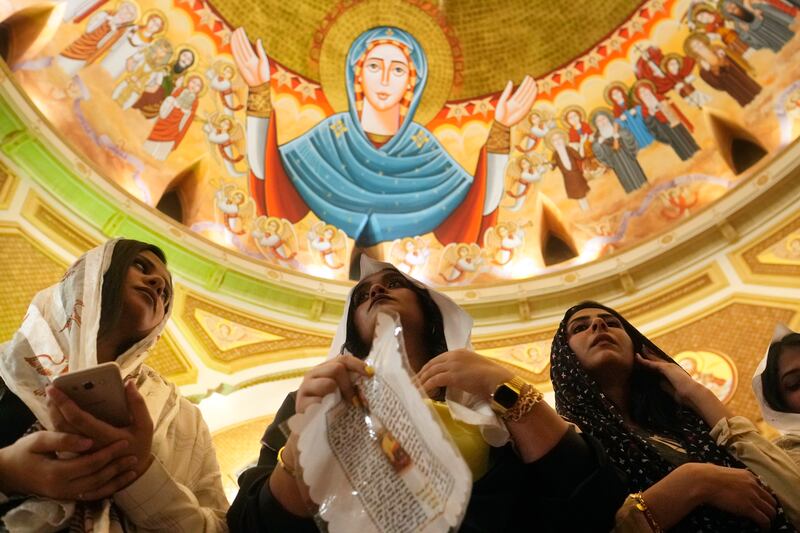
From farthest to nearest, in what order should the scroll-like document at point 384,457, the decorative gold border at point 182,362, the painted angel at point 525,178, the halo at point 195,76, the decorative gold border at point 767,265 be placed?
the painted angel at point 525,178 → the halo at point 195,76 → the decorative gold border at point 182,362 → the decorative gold border at point 767,265 → the scroll-like document at point 384,457

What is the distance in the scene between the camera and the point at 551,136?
1148cm

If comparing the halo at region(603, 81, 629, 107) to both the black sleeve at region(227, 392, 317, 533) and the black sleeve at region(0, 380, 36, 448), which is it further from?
the black sleeve at region(0, 380, 36, 448)

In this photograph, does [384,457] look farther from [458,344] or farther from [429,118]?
[429,118]

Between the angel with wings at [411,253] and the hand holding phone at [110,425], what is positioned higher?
the hand holding phone at [110,425]

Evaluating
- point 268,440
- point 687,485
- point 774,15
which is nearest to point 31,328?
point 268,440

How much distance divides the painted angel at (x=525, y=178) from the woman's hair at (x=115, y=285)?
948 cm

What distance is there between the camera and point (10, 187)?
7.16 m

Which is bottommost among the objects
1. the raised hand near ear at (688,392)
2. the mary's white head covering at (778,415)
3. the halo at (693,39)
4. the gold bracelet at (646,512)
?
the gold bracelet at (646,512)

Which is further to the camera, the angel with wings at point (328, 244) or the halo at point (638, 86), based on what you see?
the halo at point (638, 86)

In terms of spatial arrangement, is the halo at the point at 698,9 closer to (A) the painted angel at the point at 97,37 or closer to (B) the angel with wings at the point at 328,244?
(B) the angel with wings at the point at 328,244

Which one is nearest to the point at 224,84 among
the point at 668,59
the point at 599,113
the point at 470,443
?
the point at 599,113

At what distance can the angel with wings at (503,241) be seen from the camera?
1089 centimetres

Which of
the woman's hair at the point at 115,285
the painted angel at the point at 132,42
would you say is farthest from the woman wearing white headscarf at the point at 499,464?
the painted angel at the point at 132,42

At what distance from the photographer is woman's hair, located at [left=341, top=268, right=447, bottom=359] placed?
227 cm
